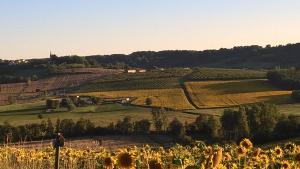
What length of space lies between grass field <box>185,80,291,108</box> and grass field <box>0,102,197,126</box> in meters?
12.3

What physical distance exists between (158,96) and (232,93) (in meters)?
12.9

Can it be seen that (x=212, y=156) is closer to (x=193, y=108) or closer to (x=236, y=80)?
(x=193, y=108)

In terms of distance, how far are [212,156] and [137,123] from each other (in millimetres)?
71081

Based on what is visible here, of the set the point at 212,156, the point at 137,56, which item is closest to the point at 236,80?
the point at 137,56

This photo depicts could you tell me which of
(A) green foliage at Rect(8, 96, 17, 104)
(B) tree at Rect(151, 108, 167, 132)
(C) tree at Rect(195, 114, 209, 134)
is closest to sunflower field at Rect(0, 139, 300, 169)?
(C) tree at Rect(195, 114, 209, 134)

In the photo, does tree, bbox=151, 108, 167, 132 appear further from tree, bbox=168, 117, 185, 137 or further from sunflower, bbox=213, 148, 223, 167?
sunflower, bbox=213, 148, 223, 167

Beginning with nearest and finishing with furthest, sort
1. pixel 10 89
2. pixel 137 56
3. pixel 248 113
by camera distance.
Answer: pixel 248 113 → pixel 10 89 → pixel 137 56

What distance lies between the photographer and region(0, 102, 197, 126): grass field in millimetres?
86306

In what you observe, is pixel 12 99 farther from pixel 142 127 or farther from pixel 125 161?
pixel 125 161

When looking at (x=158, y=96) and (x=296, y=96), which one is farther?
Answer: (x=158, y=96)

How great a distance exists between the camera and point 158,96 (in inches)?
4454

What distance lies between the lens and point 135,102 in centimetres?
10625

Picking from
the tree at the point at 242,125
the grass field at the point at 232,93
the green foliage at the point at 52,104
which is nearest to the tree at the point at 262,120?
the tree at the point at 242,125

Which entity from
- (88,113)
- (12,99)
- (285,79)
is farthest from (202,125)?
(12,99)
